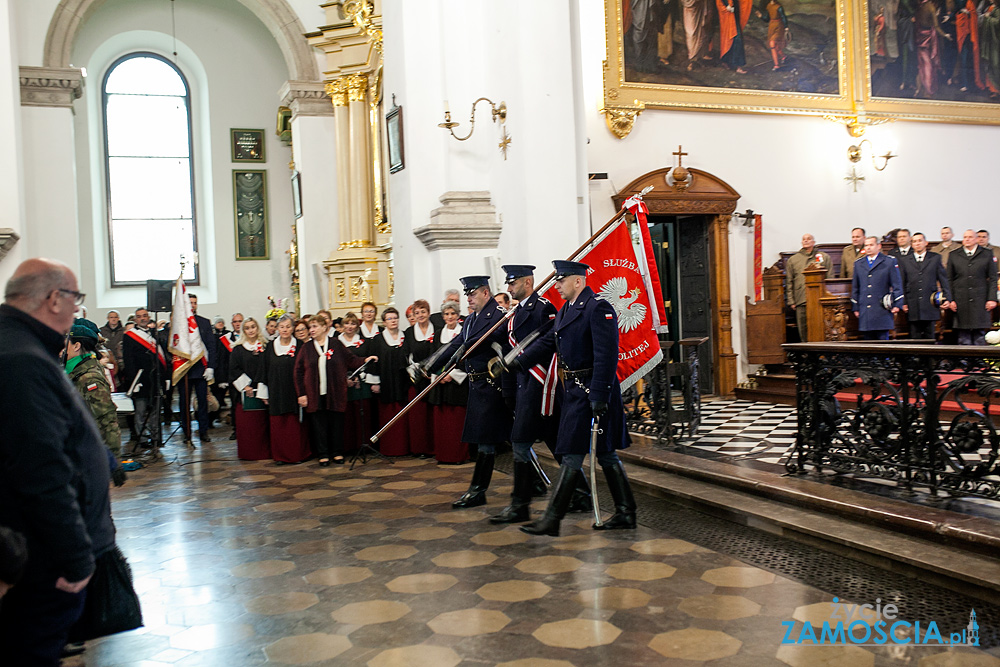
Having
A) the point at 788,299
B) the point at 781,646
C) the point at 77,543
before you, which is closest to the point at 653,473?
the point at 781,646

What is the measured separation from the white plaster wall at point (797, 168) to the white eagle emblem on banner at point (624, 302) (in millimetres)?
5782

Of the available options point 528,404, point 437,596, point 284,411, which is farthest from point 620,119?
point 437,596

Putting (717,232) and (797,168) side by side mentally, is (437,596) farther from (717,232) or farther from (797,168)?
(797,168)

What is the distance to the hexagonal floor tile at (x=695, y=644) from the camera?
11.0 feet

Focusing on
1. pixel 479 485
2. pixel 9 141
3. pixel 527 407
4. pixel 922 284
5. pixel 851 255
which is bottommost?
pixel 479 485

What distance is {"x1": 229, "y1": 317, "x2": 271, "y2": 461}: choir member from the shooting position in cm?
895

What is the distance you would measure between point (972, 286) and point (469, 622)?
9804mm

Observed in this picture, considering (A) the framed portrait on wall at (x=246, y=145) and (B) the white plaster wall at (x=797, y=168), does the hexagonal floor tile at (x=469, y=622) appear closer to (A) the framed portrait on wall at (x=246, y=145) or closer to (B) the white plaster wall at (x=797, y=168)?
(B) the white plaster wall at (x=797, y=168)

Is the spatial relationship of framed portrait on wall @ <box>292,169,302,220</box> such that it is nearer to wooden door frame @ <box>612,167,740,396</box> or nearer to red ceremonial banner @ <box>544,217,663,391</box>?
wooden door frame @ <box>612,167,740,396</box>

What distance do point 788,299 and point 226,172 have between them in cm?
1127

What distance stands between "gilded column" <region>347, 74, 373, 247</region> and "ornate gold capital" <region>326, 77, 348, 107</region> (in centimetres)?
15

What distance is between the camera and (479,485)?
6172 millimetres

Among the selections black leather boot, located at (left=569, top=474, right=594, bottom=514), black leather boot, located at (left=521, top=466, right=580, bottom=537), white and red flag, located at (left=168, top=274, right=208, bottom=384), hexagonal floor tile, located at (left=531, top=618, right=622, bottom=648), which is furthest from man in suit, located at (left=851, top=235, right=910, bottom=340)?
hexagonal floor tile, located at (left=531, top=618, right=622, bottom=648)

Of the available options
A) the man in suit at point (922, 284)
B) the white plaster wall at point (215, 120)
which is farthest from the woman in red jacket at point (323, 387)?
the white plaster wall at point (215, 120)
